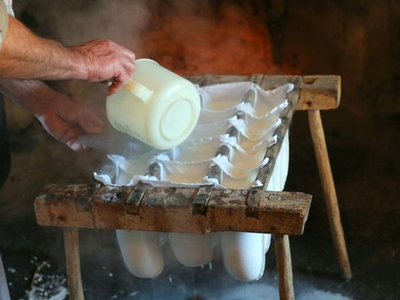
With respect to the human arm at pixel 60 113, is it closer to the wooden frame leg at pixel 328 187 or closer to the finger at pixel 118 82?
the finger at pixel 118 82

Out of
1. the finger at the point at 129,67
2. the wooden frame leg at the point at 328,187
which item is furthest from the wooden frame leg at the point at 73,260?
the wooden frame leg at the point at 328,187

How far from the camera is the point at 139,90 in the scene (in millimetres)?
1840

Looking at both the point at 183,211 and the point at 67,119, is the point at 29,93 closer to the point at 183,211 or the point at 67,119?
the point at 67,119

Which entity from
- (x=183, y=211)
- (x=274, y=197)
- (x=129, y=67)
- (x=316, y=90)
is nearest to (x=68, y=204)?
(x=183, y=211)

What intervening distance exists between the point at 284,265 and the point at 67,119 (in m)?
0.85

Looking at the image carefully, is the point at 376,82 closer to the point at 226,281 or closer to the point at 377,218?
the point at 377,218

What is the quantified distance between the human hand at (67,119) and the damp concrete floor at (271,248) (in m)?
0.82

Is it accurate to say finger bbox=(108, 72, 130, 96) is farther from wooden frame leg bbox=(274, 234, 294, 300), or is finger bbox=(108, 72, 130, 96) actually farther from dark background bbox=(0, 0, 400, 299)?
dark background bbox=(0, 0, 400, 299)

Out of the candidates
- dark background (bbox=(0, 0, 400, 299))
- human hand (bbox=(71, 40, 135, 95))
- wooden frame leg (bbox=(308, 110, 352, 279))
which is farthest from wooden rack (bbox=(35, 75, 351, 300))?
dark background (bbox=(0, 0, 400, 299))

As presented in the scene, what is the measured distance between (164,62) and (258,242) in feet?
5.75

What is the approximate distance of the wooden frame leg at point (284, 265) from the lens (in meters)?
1.73

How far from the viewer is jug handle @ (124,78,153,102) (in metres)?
1.83

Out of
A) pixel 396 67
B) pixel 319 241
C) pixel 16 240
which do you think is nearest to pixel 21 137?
pixel 16 240

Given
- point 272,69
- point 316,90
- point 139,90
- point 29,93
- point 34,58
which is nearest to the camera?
point 34,58
